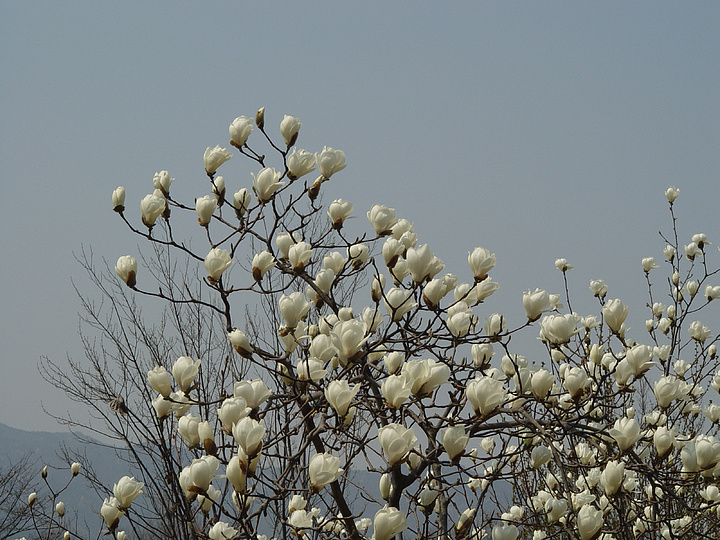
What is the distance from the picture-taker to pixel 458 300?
162cm

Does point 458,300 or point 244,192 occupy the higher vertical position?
point 244,192

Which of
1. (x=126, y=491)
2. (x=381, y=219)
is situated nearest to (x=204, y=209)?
(x=381, y=219)

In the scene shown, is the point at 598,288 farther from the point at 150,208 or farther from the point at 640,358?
the point at 150,208

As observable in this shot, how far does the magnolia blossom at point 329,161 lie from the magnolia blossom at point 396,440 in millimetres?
942

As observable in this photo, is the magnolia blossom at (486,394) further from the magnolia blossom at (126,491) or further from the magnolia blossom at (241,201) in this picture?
the magnolia blossom at (241,201)

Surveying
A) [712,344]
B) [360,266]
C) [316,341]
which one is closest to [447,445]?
[316,341]

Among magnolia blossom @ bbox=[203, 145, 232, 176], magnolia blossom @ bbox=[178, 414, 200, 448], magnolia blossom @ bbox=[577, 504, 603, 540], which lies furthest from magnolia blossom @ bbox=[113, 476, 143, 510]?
magnolia blossom @ bbox=[577, 504, 603, 540]

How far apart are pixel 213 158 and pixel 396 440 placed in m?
1.09

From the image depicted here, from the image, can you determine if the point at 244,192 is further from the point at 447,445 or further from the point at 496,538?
the point at 496,538

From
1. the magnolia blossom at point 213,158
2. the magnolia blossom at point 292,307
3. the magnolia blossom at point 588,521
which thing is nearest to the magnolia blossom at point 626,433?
the magnolia blossom at point 588,521

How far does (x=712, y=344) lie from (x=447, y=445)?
2684 millimetres

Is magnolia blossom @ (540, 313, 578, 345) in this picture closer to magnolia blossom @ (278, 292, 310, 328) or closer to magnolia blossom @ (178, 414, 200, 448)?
magnolia blossom @ (278, 292, 310, 328)

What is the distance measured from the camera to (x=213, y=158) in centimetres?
183

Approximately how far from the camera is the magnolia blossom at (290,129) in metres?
1.91
